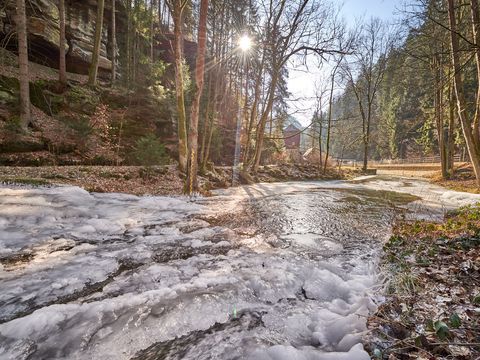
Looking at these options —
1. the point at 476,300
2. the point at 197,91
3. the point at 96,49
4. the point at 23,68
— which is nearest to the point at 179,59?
the point at 197,91

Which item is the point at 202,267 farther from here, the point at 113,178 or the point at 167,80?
the point at 167,80

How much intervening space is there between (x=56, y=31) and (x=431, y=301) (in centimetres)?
2175

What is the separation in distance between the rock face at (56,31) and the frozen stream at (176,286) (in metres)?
14.3

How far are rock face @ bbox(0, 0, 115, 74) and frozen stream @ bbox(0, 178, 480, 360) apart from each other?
14302mm

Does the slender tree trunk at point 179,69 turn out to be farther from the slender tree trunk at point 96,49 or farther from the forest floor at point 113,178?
the slender tree trunk at point 96,49

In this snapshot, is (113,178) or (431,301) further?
(113,178)

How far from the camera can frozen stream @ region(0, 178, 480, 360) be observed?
1.61m

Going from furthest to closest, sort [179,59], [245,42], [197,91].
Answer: [245,42] < [179,59] < [197,91]

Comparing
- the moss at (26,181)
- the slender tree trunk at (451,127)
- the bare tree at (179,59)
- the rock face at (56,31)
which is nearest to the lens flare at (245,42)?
the bare tree at (179,59)

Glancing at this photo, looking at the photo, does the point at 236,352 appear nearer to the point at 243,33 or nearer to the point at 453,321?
the point at 453,321

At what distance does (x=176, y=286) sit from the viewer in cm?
232

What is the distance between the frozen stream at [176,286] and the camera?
161cm

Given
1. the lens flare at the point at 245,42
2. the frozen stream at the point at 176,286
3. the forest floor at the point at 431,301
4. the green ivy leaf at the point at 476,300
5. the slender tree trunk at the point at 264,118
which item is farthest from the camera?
the slender tree trunk at the point at 264,118

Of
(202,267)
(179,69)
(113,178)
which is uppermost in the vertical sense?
(179,69)
